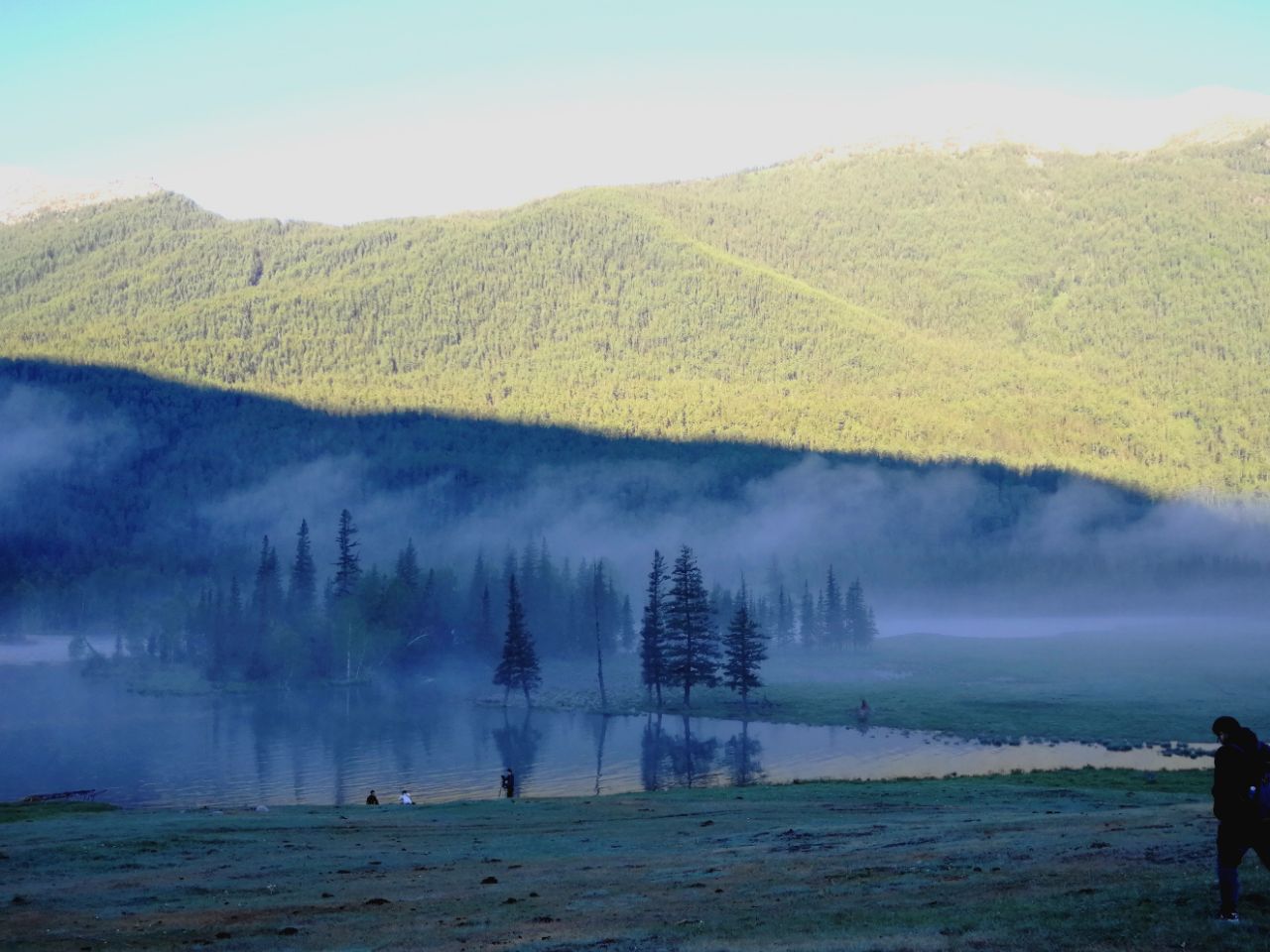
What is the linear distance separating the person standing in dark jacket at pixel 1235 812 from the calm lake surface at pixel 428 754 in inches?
2251

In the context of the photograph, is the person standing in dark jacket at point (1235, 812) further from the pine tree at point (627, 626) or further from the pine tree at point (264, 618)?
the pine tree at point (627, 626)

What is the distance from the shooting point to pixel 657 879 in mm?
32188

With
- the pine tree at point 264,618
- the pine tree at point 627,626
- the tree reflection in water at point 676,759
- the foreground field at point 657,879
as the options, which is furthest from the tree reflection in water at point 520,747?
the pine tree at point 627,626

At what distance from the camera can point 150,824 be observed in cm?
4797

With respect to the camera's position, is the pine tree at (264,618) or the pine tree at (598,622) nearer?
the pine tree at (598,622)

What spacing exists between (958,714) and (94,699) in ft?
326

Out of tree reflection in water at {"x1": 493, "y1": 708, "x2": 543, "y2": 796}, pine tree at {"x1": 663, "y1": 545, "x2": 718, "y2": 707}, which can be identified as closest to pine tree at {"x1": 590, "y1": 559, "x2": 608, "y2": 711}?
pine tree at {"x1": 663, "y1": 545, "x2": 718, "y2": 707}

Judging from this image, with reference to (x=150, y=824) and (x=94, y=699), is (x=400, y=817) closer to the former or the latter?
(x=150, y=824)

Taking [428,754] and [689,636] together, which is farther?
[689,636]

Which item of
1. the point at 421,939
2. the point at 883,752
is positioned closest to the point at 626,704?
the point at 883,752

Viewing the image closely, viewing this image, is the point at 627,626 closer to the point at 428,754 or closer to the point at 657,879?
the point at 428,754

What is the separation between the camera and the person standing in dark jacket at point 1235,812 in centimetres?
2047

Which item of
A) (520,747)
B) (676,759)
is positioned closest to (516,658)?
(520,747)

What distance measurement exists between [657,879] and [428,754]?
68689 millimetres
